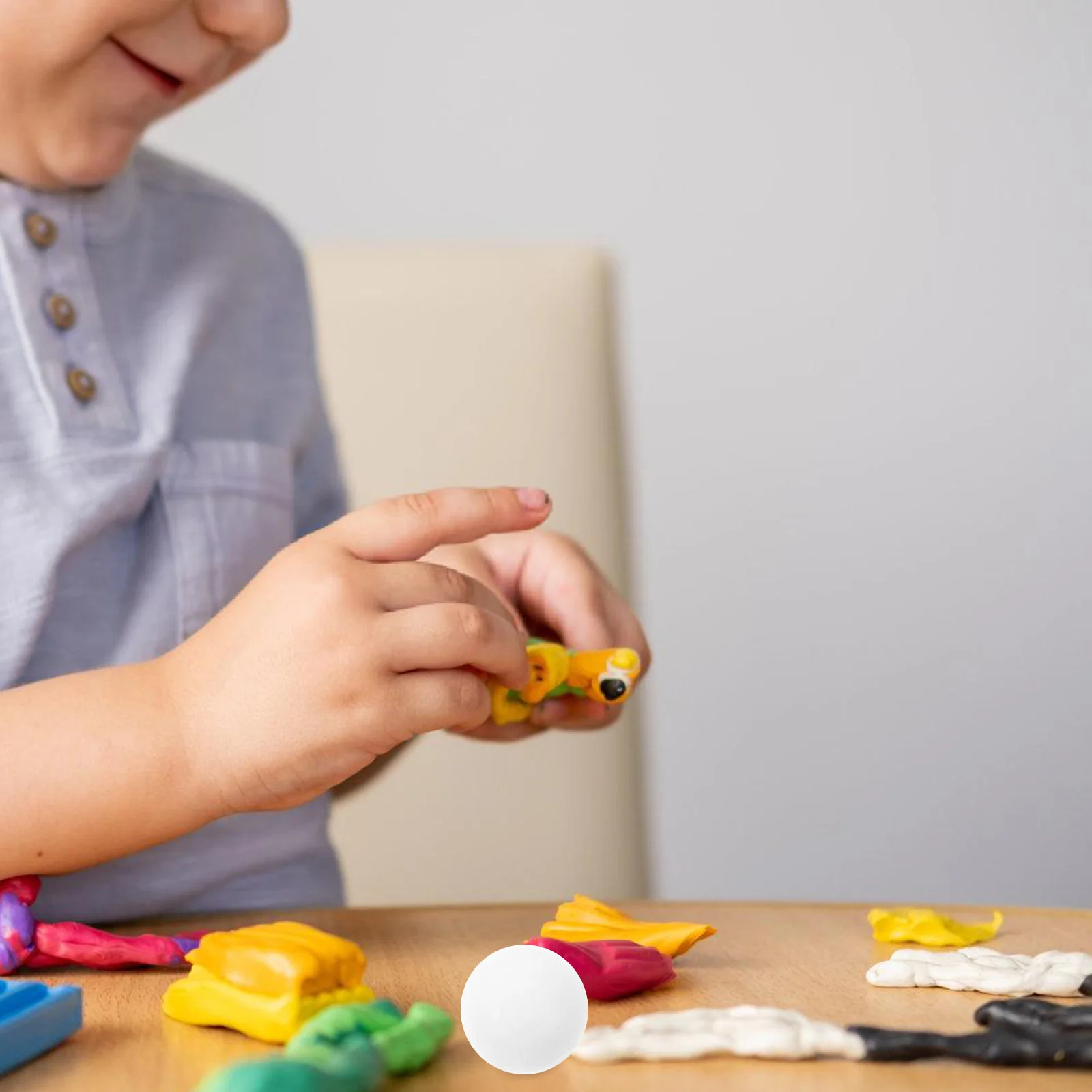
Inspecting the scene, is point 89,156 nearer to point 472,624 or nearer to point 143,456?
point 143,456

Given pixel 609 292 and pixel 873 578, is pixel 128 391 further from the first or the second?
pixel 873 578

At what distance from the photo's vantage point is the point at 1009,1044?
32cm

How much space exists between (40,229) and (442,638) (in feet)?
0.98

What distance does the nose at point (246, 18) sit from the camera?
0.56m

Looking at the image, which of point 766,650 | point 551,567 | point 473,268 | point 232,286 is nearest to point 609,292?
point 473,268

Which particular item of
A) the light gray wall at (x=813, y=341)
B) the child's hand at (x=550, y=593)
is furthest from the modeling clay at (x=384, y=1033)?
the light gray wall at (x=813, y=341)

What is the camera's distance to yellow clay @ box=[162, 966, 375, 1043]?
333 millimetres

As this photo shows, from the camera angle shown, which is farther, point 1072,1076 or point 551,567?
point 551,567

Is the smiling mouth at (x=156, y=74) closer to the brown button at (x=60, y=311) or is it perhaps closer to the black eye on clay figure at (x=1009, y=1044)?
the brown button at (x=60, y=311)

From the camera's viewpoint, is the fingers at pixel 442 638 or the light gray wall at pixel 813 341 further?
the light gray wall at pixel 813 341

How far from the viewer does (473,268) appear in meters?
0.97

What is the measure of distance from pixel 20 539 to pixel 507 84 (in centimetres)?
89

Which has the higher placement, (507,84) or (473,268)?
(507,84)

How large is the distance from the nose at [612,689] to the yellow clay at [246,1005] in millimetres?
152
